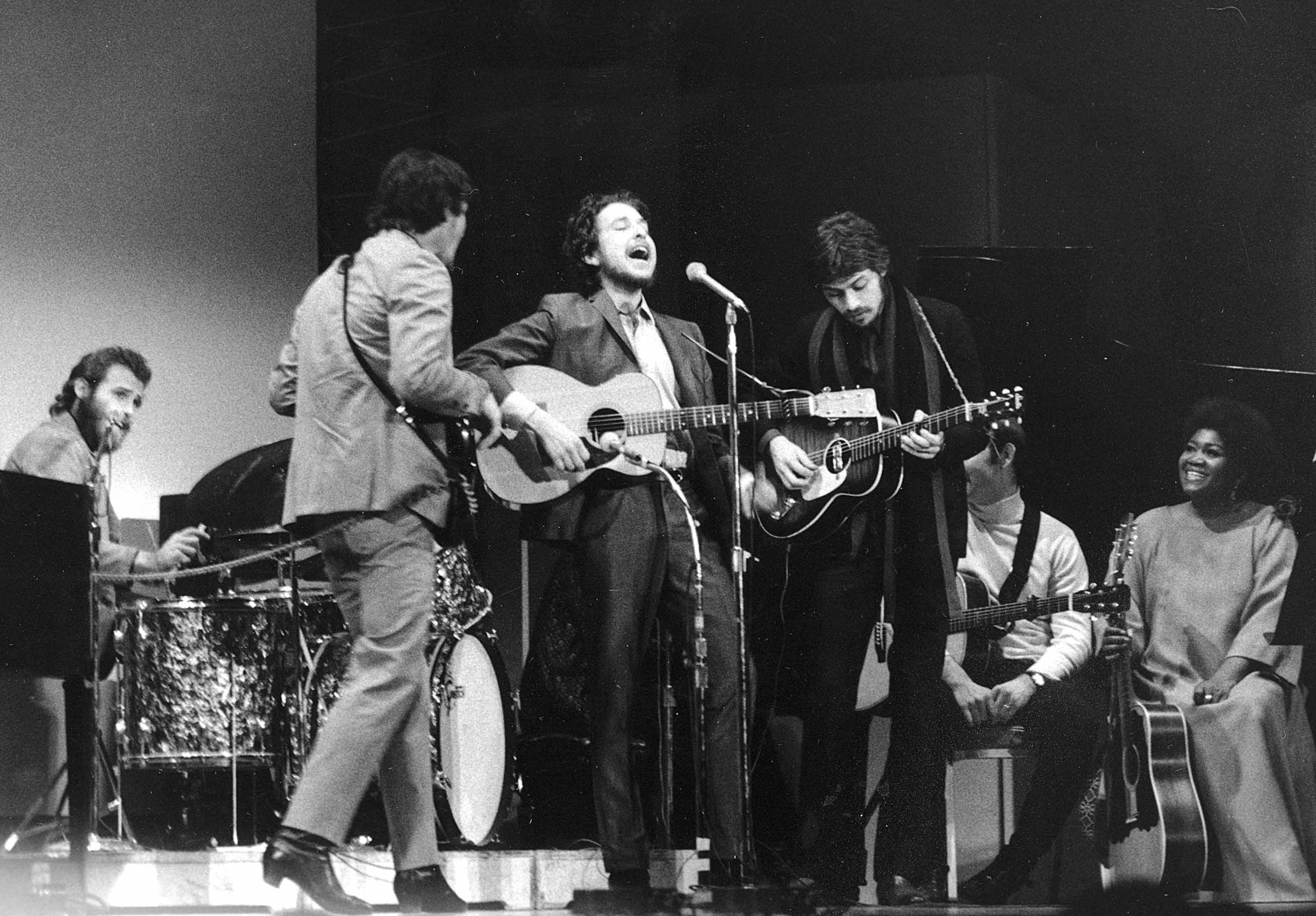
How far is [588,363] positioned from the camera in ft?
15.1

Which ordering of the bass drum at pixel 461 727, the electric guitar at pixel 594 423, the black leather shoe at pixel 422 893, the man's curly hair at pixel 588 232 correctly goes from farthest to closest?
1. the bass drum at pixel 461 727
2. the man's curly hair at pixel 588 232
3. the electric guitar at pixel 594 423
4. the black leather shoe at pixel 422 893

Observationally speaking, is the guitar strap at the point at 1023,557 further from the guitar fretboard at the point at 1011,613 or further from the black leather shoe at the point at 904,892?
the black leather shoe at the point at 904,892

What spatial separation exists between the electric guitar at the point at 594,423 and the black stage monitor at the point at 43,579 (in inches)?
42.9

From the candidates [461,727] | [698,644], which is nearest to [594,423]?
[698,644]

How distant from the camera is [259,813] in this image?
496 centimetres

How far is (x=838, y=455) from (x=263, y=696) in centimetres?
191

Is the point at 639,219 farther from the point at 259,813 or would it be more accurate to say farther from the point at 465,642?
the point at 259,813

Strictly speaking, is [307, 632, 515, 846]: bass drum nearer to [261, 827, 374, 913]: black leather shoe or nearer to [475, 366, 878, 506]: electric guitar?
[475, 366, 878, 506]: electric guitar

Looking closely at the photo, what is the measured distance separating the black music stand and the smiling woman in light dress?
117 inches

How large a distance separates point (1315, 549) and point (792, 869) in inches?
75.7

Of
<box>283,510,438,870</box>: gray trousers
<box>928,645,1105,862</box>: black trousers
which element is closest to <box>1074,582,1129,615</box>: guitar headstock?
<box>928,645,1105,862</box>: black trousers

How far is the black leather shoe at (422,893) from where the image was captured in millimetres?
3619

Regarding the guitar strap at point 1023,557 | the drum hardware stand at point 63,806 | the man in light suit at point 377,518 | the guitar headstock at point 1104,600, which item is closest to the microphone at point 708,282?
the man in light suit at point 377,518

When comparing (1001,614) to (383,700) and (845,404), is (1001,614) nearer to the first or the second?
(845,404)
